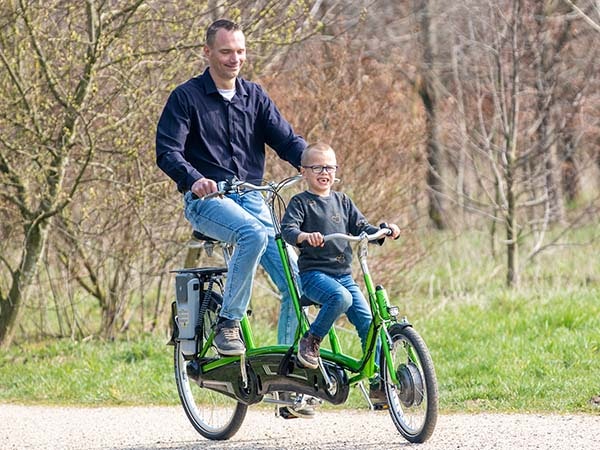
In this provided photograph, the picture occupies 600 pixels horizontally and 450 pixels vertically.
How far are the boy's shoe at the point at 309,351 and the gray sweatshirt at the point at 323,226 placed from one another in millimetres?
357

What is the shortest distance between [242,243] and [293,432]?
1.49 m

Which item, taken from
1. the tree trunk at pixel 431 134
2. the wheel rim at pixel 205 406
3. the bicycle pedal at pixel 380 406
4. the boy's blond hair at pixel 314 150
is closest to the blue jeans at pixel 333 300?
the bicycle pedal at pixel 380 406

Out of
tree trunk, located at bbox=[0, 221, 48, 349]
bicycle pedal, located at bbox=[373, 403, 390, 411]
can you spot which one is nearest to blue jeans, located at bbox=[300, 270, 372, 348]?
bicycle pedal, located at bbox=[373, 403, 390, 411]

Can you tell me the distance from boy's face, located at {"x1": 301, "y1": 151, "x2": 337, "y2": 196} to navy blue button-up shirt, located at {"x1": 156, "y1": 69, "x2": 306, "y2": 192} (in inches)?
14.3

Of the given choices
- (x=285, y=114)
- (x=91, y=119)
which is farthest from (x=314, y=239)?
(x=285, y=114)

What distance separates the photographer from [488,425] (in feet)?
23.2

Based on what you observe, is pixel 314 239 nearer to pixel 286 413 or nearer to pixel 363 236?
pixel 363 236

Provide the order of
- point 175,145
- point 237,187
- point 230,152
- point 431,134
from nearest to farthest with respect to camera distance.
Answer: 1. point 237,187
2. point 175,145
3. point 230,152
4. point 431,134

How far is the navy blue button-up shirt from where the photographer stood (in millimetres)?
6480

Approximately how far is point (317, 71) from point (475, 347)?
3.52 meters

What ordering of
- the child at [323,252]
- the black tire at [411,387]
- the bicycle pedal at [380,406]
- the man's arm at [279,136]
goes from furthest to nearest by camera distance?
the man's arm at [279,136]
the bicycle pedal at [380,406]
the child at [323,252]
the black tire at [411,387]

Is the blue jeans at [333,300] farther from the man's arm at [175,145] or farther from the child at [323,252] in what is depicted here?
the man's arm at [175,145]

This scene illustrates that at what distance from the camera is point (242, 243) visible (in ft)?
20.7

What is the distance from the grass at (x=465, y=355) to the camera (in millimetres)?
8297
